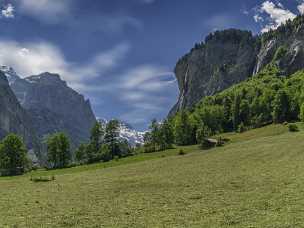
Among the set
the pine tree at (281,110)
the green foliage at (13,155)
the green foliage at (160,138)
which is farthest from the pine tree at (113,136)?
the pine tree at (281,110)

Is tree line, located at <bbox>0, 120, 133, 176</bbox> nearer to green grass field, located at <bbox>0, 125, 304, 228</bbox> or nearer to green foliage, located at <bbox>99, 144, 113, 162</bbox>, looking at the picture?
green foliage, located at <bbox>99, 144, 113, 162</bbox>

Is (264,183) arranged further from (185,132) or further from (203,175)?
(185,132)

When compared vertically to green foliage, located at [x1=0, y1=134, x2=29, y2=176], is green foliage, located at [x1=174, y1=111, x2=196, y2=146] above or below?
above

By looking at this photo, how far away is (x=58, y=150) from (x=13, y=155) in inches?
668

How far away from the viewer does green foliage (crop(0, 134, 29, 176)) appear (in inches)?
5433

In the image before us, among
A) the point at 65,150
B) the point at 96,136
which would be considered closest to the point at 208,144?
the point at 65,150

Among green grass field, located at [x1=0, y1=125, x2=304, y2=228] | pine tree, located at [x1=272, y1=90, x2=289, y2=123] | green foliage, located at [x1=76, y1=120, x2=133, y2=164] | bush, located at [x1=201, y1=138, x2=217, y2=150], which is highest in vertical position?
pine tree, located at [x1=272, y1=90, x2=289, y2=123]

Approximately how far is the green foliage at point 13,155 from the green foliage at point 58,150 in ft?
35.3

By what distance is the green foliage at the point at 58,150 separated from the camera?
6043 inches

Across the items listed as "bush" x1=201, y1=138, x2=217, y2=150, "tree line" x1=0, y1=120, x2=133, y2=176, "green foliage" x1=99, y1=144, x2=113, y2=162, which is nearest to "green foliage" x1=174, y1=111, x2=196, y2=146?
"tree line" x1=0, y1=120, x2=133, y2=176

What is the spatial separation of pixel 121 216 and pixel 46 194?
2103cm

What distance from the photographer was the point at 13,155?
140 metres

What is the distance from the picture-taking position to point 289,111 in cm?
17138

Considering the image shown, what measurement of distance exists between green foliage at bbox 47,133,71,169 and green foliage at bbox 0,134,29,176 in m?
10.8
